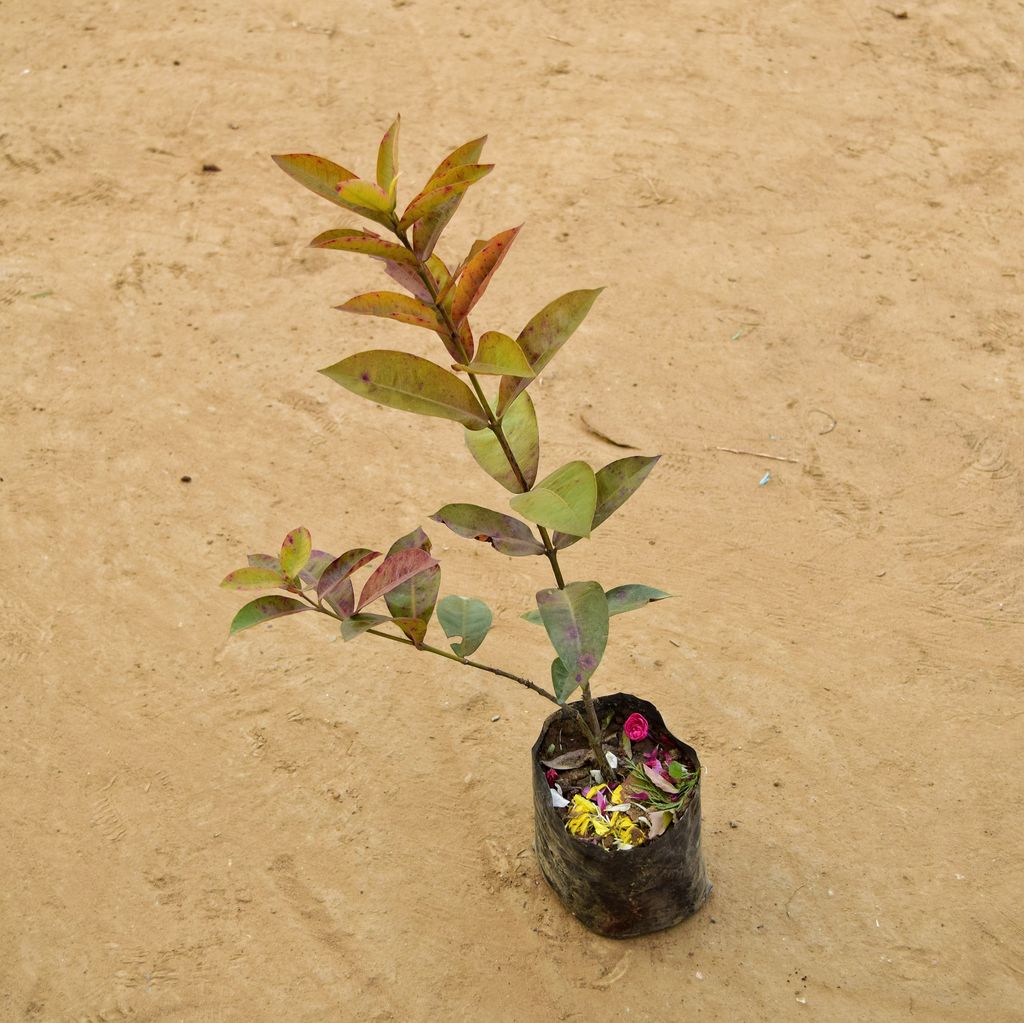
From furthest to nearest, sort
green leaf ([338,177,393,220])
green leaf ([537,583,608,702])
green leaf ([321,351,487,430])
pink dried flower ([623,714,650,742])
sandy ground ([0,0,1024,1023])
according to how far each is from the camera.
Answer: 1. sandy ground ([0,0,1024,1023])
2. pink dried flower ([623,714,650,742])
3. green leaf ([537,583,608,702])
4. green leaf ([321,351,487,430])
5. green leaf ([338,177,393,220])

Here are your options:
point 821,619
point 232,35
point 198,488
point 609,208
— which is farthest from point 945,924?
point 232,35

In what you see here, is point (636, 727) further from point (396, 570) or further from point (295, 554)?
point (295, 554)

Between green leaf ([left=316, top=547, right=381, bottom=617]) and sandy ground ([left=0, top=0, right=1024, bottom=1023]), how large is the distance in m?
0.87

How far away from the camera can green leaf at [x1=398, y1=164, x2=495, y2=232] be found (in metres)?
1.65

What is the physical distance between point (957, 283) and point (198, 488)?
104 inches

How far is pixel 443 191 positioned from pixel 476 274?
7.9 inches

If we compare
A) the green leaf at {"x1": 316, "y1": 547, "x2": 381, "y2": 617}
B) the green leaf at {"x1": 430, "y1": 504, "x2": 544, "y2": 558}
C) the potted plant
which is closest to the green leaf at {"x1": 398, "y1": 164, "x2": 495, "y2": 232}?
the potted plant

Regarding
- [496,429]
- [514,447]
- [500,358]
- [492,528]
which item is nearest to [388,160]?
[500,358]

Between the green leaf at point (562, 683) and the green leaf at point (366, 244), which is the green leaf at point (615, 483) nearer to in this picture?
the green leaf at point (562, 683)

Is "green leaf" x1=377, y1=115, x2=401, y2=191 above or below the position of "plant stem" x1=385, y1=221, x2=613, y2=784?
above

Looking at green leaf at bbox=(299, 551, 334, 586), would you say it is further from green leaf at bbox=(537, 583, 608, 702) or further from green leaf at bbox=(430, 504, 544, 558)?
green leaf at bbox=(537, 583, 608, 702)

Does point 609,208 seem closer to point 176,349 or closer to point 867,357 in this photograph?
point 867,357

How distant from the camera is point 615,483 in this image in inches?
82.7

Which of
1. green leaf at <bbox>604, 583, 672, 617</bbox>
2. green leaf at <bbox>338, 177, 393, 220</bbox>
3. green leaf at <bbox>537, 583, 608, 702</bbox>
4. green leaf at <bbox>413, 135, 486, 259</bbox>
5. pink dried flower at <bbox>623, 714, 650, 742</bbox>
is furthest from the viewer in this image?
pink dried flower at <bbox>623, 714, 650, 742</bbox>
